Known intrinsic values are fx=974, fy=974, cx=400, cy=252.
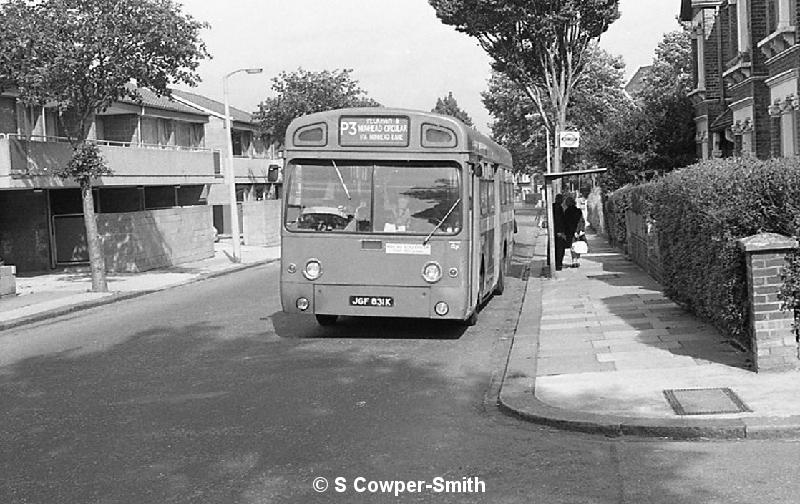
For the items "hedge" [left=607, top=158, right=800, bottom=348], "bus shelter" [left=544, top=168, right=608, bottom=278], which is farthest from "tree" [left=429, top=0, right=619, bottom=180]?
"hedge" [left=607, top=158, right=800, bottom=348]

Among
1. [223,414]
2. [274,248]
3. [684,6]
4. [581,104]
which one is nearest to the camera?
[223,414]

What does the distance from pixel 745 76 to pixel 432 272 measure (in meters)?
13.9

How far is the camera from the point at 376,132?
12.5 m

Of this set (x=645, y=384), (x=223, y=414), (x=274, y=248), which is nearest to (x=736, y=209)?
(x=645, y=384)

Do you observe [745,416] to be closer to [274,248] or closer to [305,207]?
[305,207]

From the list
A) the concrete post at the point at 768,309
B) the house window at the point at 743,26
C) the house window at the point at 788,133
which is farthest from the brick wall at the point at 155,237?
the concrete post at the point at 768,309

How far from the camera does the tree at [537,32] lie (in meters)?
23.2

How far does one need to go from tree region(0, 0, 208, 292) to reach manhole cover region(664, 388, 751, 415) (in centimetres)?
1579

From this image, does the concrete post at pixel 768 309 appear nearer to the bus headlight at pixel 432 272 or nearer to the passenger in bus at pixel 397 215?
the bus headlight at pixel 432 272

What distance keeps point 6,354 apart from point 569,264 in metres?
14.1

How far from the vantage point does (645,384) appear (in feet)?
29.0

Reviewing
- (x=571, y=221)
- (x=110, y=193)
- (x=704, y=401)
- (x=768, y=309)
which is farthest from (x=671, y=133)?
(x=704, y=401)

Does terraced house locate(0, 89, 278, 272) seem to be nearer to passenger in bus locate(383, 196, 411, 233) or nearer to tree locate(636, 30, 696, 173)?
tree locate(636, 30, 696, 173)

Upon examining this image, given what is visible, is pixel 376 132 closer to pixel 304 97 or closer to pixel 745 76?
pixel 745 76
